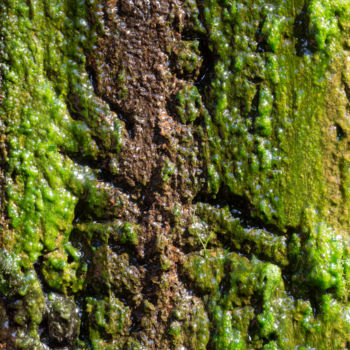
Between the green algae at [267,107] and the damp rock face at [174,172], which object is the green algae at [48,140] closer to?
the damp rock face at [174,172]

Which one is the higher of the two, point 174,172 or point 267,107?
point 267,107

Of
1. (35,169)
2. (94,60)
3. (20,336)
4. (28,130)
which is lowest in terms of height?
(20,336)

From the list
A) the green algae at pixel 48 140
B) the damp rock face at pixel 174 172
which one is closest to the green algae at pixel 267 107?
the damp rock face at pixel 174 172

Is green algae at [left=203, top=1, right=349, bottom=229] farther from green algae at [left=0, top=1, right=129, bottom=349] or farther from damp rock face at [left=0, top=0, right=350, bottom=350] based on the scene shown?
green algae at [left=0, top=1, right=129, bottom=349]

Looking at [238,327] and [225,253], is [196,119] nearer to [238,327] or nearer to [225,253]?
[225,253]

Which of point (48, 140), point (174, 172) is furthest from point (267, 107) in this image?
point (48, 140)

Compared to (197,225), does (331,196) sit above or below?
above

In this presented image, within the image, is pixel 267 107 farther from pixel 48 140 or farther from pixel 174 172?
pixel 48 140

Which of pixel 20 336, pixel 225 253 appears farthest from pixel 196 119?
pixel 20 336
